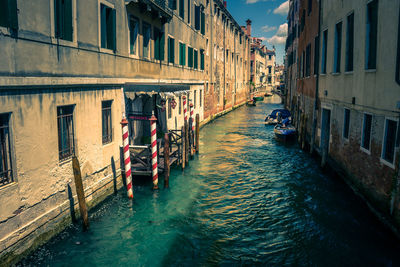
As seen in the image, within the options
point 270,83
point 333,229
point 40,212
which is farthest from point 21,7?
point 270,83

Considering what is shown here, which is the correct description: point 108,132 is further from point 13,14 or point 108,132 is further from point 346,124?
point 346,124

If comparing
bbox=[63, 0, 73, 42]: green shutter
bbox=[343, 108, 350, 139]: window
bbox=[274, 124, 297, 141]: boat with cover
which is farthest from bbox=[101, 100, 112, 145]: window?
bbox=[274, 124, 297, 141]: boat with cover

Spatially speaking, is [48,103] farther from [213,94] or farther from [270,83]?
[270,83]

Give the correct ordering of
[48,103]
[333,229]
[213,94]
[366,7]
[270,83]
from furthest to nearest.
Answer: [270,83]
[213,94]
[366,7]
[333,229]
[48,103]

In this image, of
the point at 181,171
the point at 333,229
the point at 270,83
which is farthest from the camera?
the point at 270,83

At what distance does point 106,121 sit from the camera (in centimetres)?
897

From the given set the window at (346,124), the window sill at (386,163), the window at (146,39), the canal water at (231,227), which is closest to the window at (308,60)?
the canal water at (231,227)

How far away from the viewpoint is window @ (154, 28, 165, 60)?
1295cm

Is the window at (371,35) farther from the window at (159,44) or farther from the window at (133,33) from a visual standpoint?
the window at (159,44)

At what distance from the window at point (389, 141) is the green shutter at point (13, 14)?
7.42 meters

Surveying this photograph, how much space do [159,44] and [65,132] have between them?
24.1 feet

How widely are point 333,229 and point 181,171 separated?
602 cm

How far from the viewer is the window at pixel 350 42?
9.68 metres

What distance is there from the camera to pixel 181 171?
39.8 ft
